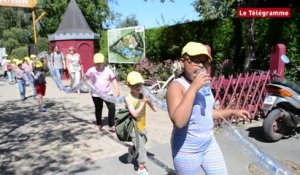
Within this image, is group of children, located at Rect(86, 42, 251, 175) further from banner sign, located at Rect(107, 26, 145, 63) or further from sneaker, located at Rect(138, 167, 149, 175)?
banner sign, located at Rect(107, 26, 145, 63)

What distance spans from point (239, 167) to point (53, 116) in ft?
A: 20.7

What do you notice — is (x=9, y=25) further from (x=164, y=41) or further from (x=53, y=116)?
→ (x=53, y=116)

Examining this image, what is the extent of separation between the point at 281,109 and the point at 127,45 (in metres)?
12.9

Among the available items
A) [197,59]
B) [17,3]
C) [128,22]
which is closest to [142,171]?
[197,59]

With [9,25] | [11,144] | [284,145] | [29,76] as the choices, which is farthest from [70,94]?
[9,25]

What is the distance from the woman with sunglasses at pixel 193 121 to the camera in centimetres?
290

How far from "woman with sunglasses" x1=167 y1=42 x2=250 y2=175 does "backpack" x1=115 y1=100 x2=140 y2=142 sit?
91.0 inches

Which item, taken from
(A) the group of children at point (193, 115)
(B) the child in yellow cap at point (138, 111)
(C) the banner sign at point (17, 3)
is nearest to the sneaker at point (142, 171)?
(B) the child in yellow cap at point (138, 111)

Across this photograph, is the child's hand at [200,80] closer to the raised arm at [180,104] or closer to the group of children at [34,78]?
the raised arm at [180,104]

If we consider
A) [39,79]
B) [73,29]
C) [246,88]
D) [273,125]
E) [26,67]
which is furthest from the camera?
[73,29]

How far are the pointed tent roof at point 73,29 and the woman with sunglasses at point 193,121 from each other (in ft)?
65.2

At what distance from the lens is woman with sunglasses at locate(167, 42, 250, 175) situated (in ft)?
9.52

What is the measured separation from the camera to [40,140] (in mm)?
7758

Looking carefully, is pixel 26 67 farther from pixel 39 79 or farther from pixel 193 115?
pixel 193 115
